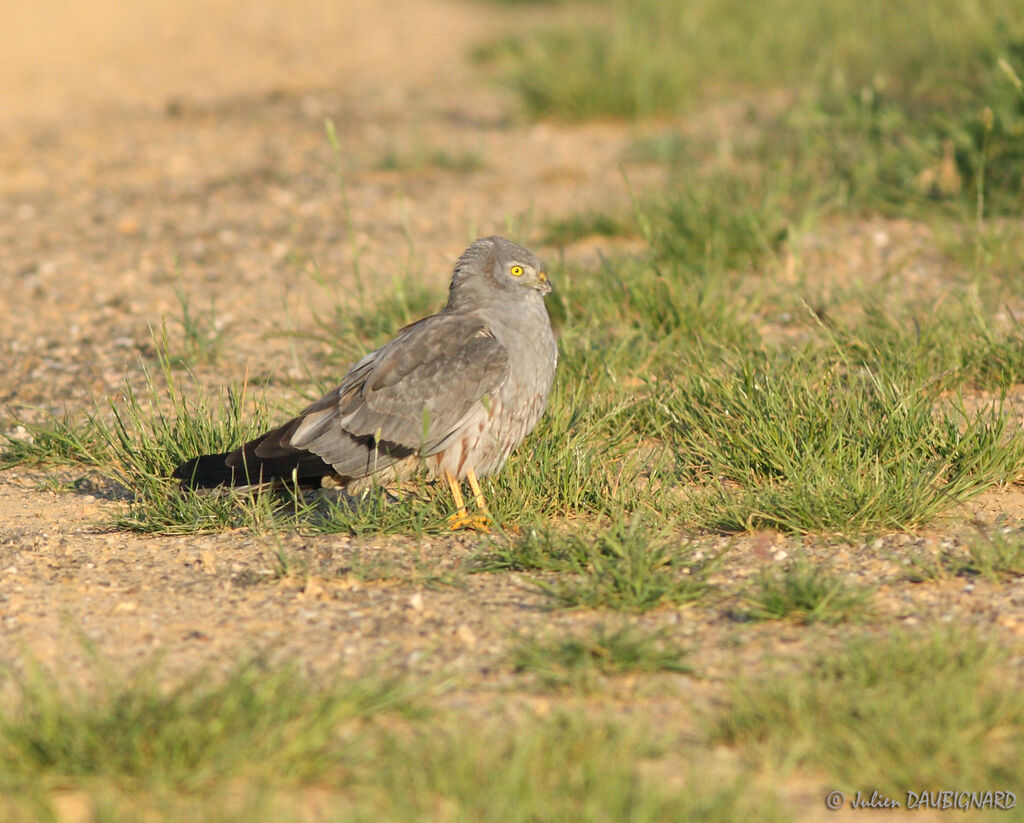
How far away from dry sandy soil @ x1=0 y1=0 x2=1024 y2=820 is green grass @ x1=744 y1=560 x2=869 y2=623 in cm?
9

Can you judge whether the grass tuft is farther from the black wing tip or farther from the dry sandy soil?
the black wing tip

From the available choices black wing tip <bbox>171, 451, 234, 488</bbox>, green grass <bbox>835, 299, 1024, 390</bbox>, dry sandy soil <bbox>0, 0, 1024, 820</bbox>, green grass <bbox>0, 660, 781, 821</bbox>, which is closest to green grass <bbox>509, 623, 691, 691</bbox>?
dry sandy soil <bbox>0, 0, 1024, 820</bbox>

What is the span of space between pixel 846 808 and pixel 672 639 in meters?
0.84

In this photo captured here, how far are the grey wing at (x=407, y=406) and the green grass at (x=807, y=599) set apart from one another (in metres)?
1.29

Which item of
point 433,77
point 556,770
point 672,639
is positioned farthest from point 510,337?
point 433,77

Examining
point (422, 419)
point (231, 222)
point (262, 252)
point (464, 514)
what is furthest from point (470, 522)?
point (231, 222)

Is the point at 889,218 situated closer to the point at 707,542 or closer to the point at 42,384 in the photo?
the point at 707,542

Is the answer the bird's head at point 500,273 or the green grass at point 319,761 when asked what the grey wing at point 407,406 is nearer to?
the bird's head at point 500,273

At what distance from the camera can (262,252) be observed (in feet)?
25.9

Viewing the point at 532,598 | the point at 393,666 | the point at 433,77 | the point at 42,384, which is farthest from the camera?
the point at 433,77

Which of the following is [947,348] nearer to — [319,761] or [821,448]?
[821,448]

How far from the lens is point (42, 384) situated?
20.0 ft

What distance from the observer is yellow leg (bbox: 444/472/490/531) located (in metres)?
4.57

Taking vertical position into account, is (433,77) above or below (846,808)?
above
